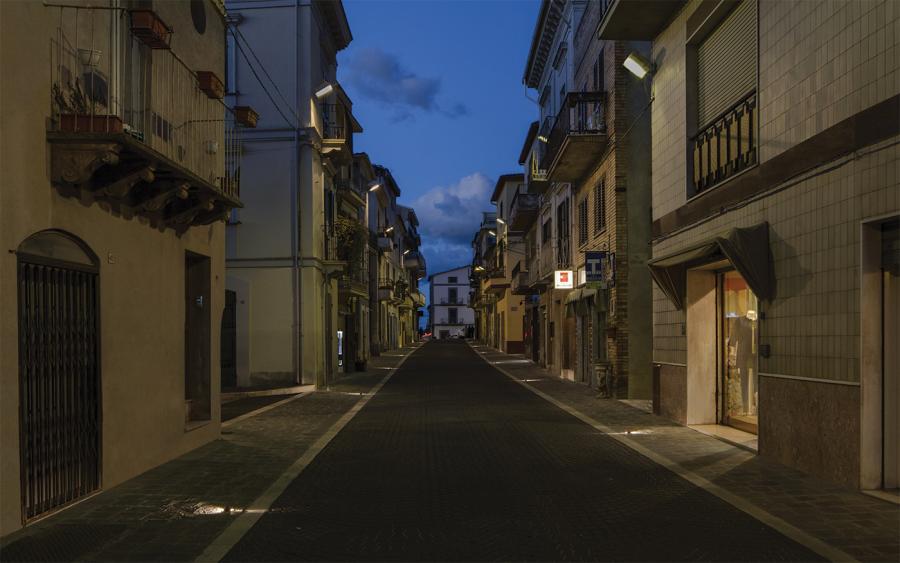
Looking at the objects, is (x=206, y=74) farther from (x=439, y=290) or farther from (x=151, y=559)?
(x=439, y=290)

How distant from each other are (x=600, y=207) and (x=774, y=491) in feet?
44.9

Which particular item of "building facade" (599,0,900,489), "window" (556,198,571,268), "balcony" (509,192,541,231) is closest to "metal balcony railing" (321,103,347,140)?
"window" (556,198,571,268)

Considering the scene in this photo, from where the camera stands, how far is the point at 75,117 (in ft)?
23.1

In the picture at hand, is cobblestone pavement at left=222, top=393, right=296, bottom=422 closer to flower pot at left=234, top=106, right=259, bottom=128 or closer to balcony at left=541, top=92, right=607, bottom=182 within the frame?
flower pot at left=234, top=106, right=259, bottom=128

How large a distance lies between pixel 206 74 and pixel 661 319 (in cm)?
887

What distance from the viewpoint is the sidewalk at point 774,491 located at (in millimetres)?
6078

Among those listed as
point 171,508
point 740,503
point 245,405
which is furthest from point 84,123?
point 245,405

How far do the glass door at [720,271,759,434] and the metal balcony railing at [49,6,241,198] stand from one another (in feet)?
27.0

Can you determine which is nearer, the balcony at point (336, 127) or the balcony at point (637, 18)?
the balcony at point (637, 18)

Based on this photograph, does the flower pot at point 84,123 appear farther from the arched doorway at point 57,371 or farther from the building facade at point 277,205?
the building facade at point 277,205

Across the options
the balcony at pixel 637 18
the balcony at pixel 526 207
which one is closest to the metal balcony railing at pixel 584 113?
the balcony at pixel 637 18

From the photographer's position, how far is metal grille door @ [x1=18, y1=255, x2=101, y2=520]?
22.0ft

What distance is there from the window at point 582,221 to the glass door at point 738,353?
10280 mm

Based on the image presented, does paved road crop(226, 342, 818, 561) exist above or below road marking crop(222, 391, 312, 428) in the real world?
above
